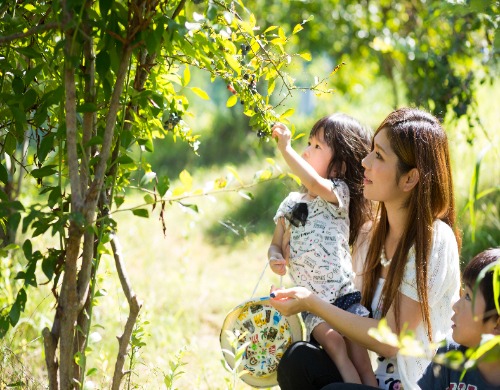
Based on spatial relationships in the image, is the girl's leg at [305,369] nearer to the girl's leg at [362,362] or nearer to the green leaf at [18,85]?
the girl's leg at [362,362]

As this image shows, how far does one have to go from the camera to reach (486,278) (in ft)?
6.31

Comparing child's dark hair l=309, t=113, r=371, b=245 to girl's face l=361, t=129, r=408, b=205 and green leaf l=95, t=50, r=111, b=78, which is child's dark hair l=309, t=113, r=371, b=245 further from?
green leaf l=95, t=50, r=111, b=78

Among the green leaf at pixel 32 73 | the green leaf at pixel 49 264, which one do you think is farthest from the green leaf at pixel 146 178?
the green leaf at pixel 32 73

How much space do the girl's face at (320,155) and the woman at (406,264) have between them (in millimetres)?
355

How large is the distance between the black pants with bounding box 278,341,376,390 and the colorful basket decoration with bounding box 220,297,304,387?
0.07 m

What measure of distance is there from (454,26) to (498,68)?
0.38 m

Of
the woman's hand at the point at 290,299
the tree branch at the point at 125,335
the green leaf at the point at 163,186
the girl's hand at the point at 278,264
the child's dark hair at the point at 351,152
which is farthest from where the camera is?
the child's dark hair at the point at 351,152

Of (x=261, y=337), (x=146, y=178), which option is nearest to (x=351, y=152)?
(x=261, y=337)

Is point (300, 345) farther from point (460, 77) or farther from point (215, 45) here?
point (460, 77)

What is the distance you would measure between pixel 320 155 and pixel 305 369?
77 centimetres

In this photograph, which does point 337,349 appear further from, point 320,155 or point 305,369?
point 320,155

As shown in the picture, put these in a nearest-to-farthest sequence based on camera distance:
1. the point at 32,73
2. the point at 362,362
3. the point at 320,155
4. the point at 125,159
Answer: the point at 125,159 < the point at 32,73 < the point at 362,362 < the point at 320,155

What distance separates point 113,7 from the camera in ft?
5.69

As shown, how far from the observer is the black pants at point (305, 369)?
229 cm
